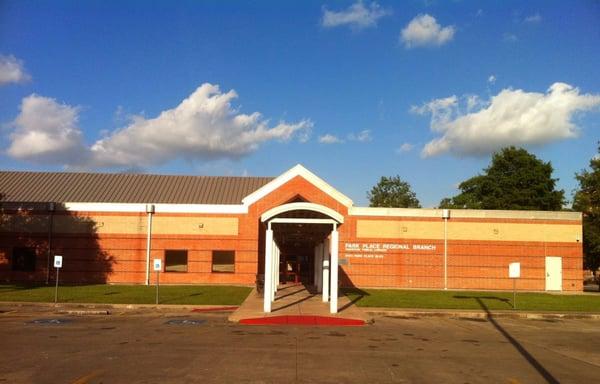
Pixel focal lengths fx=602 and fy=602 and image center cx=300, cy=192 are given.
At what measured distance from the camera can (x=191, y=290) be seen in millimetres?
32562

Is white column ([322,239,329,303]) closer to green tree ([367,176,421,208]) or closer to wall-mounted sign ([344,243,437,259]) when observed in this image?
wall-mounted sign ([344,243,437,259])

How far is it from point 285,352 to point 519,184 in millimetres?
57062

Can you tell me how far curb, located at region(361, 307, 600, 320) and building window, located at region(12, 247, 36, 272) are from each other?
24.0 m

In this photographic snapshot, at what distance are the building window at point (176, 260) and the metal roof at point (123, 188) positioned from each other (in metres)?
6.61

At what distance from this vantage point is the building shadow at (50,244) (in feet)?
122

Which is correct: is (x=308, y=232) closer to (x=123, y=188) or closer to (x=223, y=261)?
(x=223, y=261)

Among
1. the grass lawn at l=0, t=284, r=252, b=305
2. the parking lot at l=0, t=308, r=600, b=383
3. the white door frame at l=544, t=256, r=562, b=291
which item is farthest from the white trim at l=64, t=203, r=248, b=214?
the white door frame at l=544, t=256, r=562, b=291

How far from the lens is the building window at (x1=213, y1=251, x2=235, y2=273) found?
124ft

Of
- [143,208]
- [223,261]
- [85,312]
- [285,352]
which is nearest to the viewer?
[285,352]

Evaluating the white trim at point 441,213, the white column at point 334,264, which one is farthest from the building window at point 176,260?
the white column at point 334,264

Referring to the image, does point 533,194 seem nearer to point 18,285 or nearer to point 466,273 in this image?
point 466,273

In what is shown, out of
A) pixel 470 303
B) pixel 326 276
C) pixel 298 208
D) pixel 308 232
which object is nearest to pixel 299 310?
pixel 298 208

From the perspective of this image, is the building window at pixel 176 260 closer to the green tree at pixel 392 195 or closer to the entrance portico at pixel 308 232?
the entrance portico at pixel 308 232

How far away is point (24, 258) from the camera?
124 feet
